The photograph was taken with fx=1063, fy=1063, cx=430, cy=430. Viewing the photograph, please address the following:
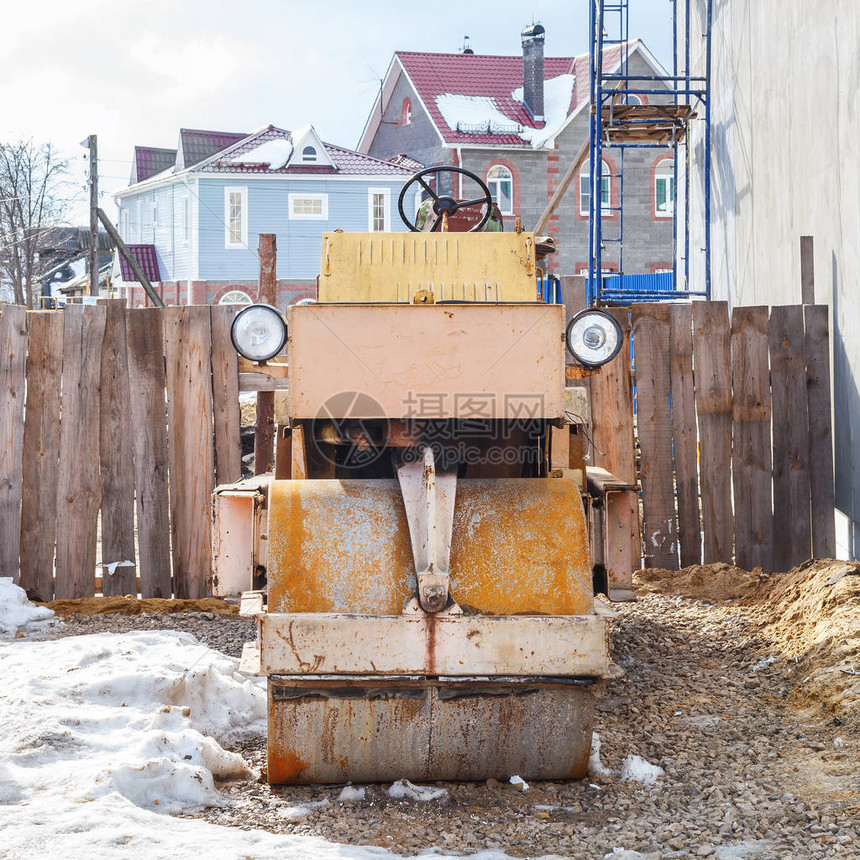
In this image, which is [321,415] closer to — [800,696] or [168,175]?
[800,696]

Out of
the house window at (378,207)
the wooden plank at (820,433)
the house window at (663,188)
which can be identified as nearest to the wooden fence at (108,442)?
the wooden plank at (820,433)

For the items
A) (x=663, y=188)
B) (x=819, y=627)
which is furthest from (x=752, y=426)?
(x=663, y=188)

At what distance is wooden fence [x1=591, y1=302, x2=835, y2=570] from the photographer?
7.68 metres

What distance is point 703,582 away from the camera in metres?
7.48

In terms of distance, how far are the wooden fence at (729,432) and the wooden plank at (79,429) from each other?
3.69 meters

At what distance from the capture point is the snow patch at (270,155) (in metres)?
36.8

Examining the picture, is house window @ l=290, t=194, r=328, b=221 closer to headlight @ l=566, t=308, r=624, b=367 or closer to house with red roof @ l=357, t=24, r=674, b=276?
house with red roof @ l=357, t=24, r=674, b=276

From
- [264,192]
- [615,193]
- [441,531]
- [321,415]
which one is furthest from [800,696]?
[264,192]

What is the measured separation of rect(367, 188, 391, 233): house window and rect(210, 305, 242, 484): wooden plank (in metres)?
30.1

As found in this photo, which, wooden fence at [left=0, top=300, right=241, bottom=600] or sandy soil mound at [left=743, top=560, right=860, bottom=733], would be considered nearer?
sandy soil mound at [left=743, top=560, right=860, bottom=733]

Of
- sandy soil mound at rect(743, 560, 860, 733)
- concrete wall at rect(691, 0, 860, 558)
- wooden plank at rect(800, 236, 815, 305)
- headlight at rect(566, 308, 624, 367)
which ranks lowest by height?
sandy soil mound at rect(743, 560, 860, 733)

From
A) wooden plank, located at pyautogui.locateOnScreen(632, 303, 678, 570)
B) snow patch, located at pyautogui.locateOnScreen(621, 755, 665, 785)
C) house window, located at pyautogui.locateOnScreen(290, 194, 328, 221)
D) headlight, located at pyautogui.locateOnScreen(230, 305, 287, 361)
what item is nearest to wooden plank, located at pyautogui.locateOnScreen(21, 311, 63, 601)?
headlight, located at pyautogui.locateOnScreen(230, 305, 287, 361)

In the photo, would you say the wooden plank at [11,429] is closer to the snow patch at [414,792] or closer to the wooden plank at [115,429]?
the wooden plank at [115,429]

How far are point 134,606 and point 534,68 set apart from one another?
104ft
